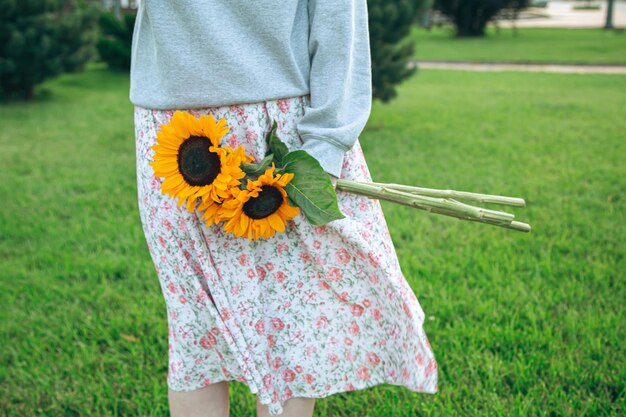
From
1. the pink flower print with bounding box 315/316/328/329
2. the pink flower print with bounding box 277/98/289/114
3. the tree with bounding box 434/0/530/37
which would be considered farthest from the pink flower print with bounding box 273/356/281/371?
the tree with bounding box 434/0/530/37

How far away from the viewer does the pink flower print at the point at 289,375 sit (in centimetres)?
163

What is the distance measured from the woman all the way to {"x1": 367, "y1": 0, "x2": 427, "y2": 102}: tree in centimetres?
490

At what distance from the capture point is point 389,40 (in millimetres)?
6562

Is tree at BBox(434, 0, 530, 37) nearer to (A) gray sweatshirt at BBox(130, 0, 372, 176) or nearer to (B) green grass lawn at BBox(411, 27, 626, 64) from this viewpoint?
(B) green grass lawn at BBox(411, 27, 626, 64)

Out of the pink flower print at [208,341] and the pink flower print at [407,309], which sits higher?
the pink flower print at [407,309]

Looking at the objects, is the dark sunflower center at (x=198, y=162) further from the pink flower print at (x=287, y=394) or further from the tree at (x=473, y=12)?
the tree at (x=473, y=12)

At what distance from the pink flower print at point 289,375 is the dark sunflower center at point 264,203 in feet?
1.34

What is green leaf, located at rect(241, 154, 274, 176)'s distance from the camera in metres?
1.48

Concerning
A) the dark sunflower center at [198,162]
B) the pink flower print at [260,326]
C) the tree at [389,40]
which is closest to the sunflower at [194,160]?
the dark sunflower center at [198,162]

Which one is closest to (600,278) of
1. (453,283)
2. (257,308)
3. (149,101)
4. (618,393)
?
(453,283)

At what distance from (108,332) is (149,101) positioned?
1.50 m

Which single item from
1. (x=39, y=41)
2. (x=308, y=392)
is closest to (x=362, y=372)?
(x=308, y=392)

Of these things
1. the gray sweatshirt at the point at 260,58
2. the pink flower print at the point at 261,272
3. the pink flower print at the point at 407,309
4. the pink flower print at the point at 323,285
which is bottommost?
the pink flower print at the point at 407,309

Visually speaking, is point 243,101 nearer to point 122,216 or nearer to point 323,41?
point 323,41
